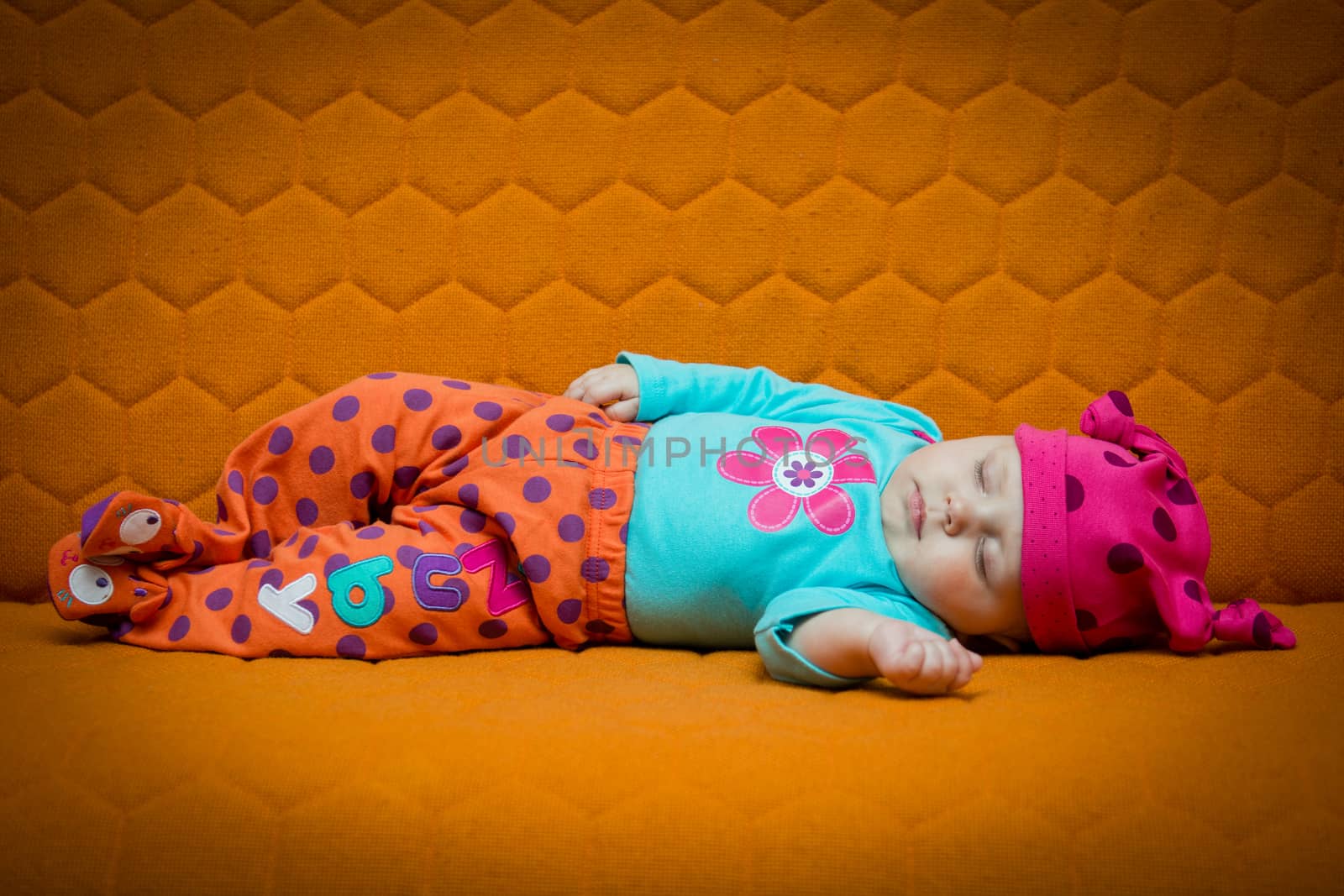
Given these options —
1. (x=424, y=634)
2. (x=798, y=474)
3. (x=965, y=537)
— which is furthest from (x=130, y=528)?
(x=965, y=537)

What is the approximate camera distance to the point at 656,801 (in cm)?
66

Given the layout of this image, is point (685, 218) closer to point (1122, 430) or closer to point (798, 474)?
point (798, 474)

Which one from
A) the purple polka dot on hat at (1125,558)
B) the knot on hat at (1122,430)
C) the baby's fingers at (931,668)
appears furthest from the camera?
the knot on hat at (1122,430)

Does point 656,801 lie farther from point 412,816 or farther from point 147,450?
point 147,450

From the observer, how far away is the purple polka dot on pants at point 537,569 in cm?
97

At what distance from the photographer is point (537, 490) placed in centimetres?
101

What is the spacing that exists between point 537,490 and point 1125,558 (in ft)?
1.90

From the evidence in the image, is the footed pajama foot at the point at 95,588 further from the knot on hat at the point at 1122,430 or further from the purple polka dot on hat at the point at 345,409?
the knot on hat at the point at 1122,430

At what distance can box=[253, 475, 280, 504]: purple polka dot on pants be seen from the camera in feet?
3.36

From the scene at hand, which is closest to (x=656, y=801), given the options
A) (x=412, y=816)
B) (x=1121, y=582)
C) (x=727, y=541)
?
(x=412, y=816)

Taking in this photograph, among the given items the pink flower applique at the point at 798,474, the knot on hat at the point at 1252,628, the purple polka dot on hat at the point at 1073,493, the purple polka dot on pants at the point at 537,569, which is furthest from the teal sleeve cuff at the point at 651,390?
the knot on hat at the point at 1252,628

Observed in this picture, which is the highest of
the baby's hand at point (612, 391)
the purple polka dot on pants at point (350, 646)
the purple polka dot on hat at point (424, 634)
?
the baby's hand at point (612, 391)

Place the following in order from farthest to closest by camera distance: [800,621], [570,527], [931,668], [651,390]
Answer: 1. [651,390]
2. [570,527]
3. [800,621]
4. [931,668]

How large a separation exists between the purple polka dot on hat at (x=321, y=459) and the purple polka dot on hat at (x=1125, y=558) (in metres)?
0.79
